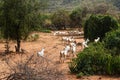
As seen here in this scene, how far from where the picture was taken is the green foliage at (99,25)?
89.5 ft

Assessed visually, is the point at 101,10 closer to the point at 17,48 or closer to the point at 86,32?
the point at 86,32

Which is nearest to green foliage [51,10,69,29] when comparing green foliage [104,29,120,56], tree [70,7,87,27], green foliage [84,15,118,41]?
tree [70,7,87,27]

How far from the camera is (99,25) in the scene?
27.9m

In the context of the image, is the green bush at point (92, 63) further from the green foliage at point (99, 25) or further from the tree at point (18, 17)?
the green foliage at point (99, 25)

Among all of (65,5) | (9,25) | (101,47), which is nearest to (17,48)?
(9,25)

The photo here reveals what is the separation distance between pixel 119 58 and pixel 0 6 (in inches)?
513

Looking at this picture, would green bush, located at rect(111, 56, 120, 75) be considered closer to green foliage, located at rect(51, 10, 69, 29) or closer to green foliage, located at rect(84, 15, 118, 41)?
green foliage, located at rect(84, 15, 118, 41)

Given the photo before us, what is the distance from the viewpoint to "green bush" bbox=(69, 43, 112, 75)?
1636cm

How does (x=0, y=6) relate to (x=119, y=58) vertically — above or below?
above

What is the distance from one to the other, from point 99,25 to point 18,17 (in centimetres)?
687

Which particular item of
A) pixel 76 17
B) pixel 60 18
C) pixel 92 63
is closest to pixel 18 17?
pixel 92 63

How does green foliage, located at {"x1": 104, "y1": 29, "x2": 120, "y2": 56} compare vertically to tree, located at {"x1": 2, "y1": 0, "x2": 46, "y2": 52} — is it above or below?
below

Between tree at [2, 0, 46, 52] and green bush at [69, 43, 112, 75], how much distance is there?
32.2 ft

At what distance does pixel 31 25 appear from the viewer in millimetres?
26547
